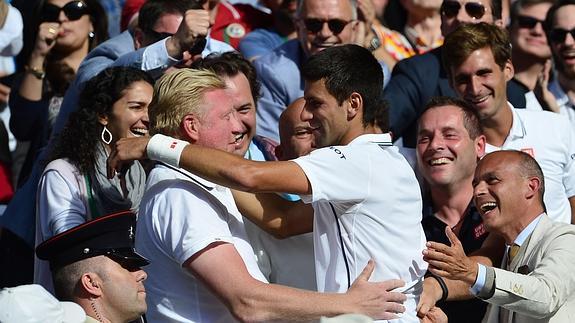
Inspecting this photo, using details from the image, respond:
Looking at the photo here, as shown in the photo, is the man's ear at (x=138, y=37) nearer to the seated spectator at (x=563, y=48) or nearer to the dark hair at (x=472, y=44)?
the dark hair at (x=472, y=44)

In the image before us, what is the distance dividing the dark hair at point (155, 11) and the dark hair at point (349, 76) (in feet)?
6.22

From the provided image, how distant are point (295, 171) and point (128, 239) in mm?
779

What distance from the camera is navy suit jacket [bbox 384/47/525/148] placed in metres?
7.49

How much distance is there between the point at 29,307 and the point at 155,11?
326 centimetres

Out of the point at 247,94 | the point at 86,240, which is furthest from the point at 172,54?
the point at 86,240

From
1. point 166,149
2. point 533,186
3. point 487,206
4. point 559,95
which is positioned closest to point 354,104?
point 166,149

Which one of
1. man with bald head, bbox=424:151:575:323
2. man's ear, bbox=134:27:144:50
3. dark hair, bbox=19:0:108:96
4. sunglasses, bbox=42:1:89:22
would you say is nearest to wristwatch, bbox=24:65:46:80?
dark hair, bbox=19:0:108:96

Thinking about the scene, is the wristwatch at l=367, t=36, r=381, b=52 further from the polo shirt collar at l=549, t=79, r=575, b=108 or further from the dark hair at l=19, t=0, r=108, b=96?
the dark hair at l=19, t=0, r=108, b=96

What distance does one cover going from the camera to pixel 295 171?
501 centimetres

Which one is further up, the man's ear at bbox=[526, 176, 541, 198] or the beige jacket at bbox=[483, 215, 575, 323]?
the man's ear at bbox=[526, 176, 541, 198]

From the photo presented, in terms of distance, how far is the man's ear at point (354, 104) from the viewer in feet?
17.8

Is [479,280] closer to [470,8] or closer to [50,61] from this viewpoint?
[470,8]

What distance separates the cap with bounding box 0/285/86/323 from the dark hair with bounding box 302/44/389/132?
1.61 metres

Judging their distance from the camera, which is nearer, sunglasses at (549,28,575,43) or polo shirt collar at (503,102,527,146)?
polo shirt collar at (503,102,527,146)
